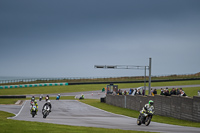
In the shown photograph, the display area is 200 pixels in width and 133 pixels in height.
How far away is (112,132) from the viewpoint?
569 inches

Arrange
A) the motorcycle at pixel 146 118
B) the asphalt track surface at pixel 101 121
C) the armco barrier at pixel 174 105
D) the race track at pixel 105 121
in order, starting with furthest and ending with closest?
the armco barrier at pixel 174 105
the motorcycle at pixel 146 118
the asphalt track surface at pixel 101 121
the race track at pixel 105 121

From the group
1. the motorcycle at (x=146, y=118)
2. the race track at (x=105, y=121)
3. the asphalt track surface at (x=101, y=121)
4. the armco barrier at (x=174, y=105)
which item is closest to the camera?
the race track at (x=105, y=121)

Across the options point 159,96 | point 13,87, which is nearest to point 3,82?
point 13,87

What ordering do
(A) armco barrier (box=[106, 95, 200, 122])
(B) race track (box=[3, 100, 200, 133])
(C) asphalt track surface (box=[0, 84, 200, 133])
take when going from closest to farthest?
(B) race track (box=[3, 100, 200, 133]) → (C) asphalt track surface (box=[0, 84, 200, 133]) → (A) armco barrier (box=[106, 95, 200, 122])

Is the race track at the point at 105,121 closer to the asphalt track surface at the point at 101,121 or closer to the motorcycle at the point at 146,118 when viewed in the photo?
the asphalt track surface at the point at 101,121

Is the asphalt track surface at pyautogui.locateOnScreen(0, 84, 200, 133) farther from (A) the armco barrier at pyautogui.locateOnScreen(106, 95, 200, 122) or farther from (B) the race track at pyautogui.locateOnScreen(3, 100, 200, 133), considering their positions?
(A) the armco barrier at pyautogui.locateOnScreen(106, 95, 200, 122)

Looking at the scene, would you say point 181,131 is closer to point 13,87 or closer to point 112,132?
point 112,132

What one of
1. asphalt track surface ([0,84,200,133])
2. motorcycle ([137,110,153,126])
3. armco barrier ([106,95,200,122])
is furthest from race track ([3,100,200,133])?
armco barrier ([106,95,200,122])

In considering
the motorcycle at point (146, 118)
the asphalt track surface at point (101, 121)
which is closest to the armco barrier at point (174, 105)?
the asphalt track surface at point (101, 121)

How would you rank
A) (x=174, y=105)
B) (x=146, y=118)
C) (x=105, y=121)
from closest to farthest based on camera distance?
1. (x=146, y=118)
2. (x=105, y=121)
3. (x=174, y=105)

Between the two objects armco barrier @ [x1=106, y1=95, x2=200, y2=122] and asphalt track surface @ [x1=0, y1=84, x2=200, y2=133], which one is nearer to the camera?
asphalt track surface @ [x1=0, y1=84, x2=200, y2=133]

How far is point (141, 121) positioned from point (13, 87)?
6493 cm

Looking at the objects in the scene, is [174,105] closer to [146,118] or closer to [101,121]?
[101,121]

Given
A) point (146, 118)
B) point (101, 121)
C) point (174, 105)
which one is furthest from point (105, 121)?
point (174, 105)
